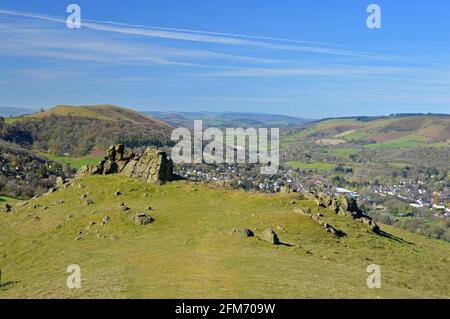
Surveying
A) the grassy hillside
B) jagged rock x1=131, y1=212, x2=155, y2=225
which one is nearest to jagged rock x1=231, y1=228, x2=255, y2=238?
the grassy hillside

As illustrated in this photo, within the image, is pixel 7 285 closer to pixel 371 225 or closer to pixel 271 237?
pixel 271 237

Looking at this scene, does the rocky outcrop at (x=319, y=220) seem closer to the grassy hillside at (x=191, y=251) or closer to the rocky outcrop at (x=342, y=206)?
the grassy hillside at (x=191, y=251)

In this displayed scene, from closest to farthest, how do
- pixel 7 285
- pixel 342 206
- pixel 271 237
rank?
pixel 7 285, pixel 271 237, pixel 342 206

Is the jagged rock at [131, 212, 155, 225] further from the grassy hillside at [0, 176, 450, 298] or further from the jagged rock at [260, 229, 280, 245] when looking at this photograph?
the jagged rock at [260, 229, 280, 245]

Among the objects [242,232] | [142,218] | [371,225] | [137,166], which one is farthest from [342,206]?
[137,166]
